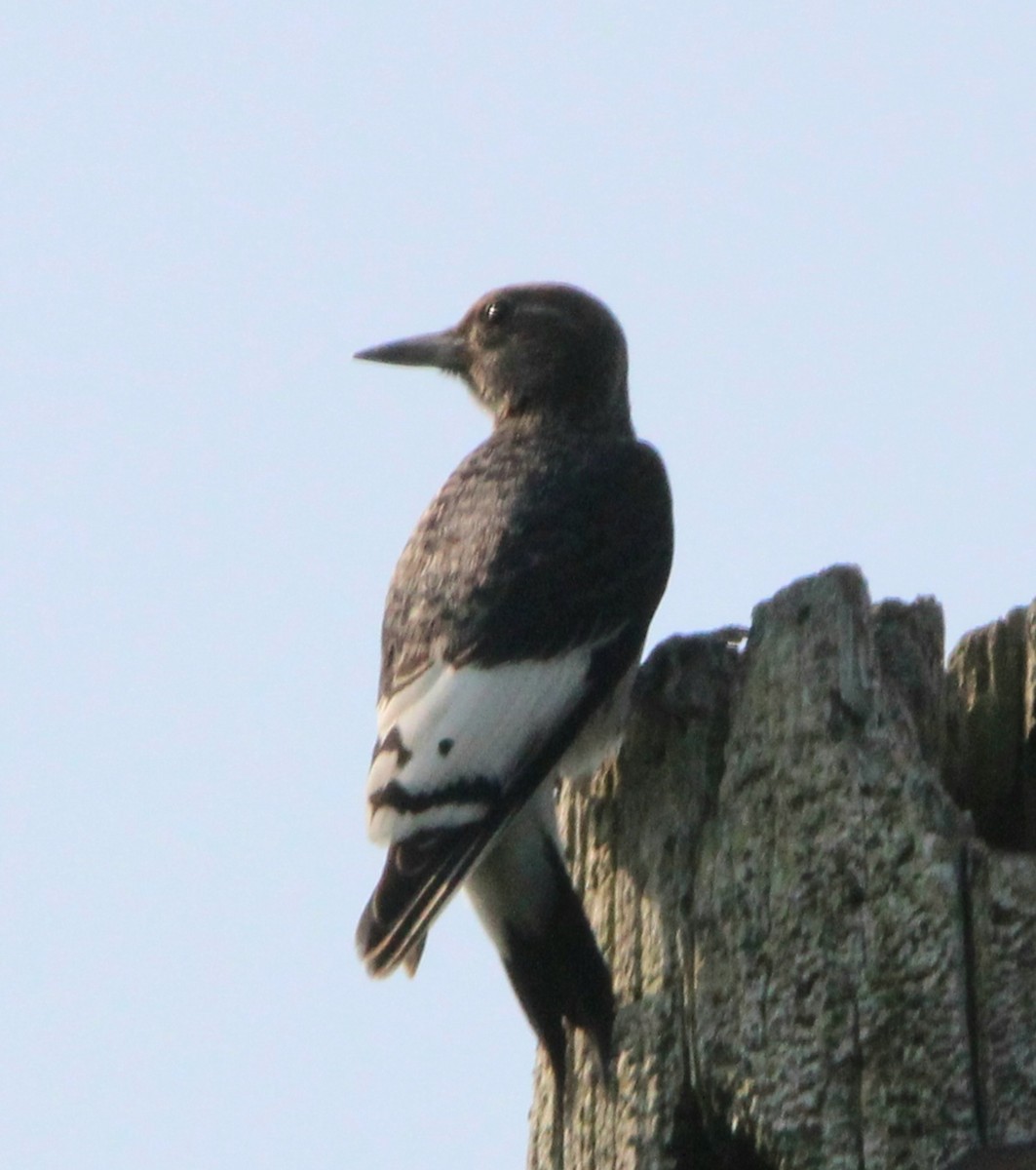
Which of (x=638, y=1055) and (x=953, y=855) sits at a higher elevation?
(x=953, y=855)

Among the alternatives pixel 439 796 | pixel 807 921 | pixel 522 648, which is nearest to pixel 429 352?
pixel 522 648

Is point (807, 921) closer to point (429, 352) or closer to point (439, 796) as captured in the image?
point (439, 796)

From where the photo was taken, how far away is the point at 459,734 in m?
4.41

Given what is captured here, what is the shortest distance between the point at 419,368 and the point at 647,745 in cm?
286

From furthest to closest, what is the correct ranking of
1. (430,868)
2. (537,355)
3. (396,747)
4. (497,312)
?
(497,312), (537,355), (396,747), (430,868)

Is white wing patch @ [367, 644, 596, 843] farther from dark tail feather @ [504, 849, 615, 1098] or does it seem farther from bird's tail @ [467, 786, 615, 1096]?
dark tail feather @ [504, 849, 615, 1098]

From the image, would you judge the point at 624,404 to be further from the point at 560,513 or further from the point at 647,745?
the point at 647,745

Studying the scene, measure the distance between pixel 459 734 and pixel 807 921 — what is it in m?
1.16

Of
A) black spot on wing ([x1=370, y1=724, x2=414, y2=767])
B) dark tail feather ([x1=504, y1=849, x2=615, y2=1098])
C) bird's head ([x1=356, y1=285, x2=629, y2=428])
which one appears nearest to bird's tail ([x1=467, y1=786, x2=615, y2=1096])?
dark tail feather ([x1=504, y1=849, x2=615, y2=1098])

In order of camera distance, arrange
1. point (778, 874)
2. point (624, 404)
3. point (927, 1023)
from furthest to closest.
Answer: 1. point (624, 404)
2. point (778, 874)
3. point (927, 1023)

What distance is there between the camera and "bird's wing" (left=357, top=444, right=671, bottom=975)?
13.1 feet

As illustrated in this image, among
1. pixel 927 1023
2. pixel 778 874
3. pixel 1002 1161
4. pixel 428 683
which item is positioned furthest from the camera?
pixel 428 683

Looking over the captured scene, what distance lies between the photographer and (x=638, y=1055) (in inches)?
139

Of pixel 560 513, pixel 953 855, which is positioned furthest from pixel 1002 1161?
pixel 560 513
